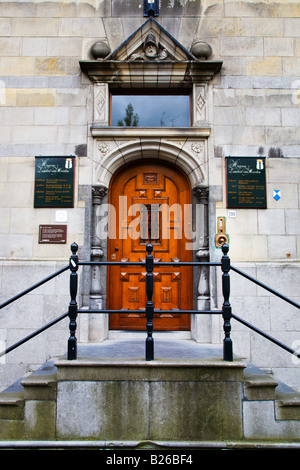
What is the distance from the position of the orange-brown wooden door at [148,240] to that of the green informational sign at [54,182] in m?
0.71

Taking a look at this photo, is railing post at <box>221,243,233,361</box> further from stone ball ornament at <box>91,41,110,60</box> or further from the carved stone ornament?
stone ball ornament at <box>91,41,110,60</box>

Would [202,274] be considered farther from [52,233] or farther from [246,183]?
[52,233]

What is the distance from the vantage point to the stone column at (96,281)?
5.02 metres

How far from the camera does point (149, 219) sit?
5.54m

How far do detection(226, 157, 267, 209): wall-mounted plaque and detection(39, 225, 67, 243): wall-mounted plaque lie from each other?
2.66m

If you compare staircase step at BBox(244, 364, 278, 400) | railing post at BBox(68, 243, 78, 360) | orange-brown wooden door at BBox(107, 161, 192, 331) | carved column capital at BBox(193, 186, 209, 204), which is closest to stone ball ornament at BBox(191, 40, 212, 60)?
orange-brown wooden door at BBox(107, 161, 192, 331)

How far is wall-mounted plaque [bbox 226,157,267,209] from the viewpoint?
17.4ft

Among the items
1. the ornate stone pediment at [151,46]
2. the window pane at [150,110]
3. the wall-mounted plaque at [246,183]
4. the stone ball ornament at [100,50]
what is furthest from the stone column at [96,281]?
the ornate stone pediment at [151,46]

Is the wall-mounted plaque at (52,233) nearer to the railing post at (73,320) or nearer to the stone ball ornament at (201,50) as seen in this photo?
the railing post at (73,320)

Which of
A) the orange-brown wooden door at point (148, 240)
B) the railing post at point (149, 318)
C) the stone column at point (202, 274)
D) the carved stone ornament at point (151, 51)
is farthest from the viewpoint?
the carved stone ornament at point (151, 51)

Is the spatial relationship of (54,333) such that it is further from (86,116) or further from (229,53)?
(229,53)

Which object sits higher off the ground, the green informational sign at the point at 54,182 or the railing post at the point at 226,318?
the green informational sign at the point at 54,182

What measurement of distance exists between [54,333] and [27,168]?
2.66m
